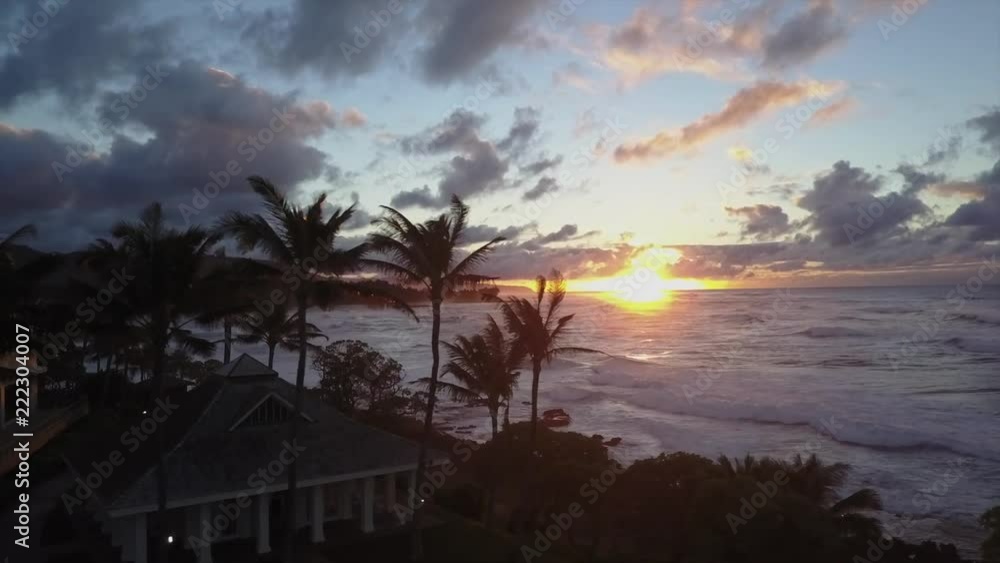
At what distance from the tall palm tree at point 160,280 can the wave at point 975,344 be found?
242 feet

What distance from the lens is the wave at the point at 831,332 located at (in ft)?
278

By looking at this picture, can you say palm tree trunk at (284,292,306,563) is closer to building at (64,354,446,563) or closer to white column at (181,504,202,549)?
building at (64,354,446,563)

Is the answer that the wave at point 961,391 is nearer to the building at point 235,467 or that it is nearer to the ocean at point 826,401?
the ocean at point 826,401

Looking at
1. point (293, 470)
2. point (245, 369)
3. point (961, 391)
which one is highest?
point (245, 369)

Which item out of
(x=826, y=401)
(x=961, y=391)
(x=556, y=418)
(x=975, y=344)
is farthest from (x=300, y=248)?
(x=975, y=344)

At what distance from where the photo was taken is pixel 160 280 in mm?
12930

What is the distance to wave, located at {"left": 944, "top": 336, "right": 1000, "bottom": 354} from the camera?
2581 inches

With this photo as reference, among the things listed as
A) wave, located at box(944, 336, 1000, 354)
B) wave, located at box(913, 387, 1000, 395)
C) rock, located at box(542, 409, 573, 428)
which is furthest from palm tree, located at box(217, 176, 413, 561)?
wave, located at box(944, 336, 1000, 354)

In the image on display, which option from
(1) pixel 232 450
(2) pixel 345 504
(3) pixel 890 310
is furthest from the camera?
(3) pixel 890 310

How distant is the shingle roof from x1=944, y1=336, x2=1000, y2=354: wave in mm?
67942

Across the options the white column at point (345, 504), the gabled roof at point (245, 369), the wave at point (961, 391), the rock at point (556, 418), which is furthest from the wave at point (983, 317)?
the gabled roof at point (245, 369)

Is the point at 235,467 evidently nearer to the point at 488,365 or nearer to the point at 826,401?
the point at 488,365

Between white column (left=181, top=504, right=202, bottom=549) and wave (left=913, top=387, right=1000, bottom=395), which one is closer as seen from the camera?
white column (left=181, top=504, right=202, bottom=549)

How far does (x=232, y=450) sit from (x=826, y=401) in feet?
141
